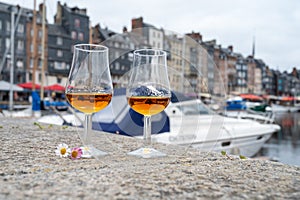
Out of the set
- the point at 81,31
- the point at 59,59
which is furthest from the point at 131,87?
the point at 81,31

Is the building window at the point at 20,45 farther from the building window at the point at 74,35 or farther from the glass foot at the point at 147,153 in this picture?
the glass foot at the point at 147,153

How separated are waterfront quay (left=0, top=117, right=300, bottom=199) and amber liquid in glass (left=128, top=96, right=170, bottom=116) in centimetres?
18

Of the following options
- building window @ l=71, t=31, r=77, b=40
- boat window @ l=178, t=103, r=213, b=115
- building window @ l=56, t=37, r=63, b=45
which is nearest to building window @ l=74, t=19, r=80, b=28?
building window @ l=71, t=31, r=77, b=40

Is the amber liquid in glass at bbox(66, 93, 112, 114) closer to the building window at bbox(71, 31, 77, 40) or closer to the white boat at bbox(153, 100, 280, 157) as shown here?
the white boat at bbox(153, 100, 280, 157)

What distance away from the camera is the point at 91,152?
1183 millimetres

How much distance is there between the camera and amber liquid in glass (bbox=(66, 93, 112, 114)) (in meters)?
1.24

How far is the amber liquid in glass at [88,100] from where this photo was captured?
1238 mm

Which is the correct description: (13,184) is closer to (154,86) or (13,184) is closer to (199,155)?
(154,86)

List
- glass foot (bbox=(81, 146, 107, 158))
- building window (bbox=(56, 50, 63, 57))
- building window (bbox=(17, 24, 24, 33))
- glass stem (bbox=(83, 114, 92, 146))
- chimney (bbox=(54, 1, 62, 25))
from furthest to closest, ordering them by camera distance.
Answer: chimney (bbox=(54, 1, 62, 25)), building window (bbox=(56, 50, 63, 57)), building window (bbox=(17, 24, 24, 33)), glass stem (bbox=(83, 114, 92, 146)), glass foot (bbox=(81, 146, 107, 158))

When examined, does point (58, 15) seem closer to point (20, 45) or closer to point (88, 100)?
point (20, 45)

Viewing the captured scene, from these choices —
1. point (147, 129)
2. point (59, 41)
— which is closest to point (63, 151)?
point (147, 129)

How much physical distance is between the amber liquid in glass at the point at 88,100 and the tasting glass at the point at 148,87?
0.11 m

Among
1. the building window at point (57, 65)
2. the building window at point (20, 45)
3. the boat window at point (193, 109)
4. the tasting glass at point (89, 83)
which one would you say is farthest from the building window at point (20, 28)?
the tasting glass at point (89, 83)

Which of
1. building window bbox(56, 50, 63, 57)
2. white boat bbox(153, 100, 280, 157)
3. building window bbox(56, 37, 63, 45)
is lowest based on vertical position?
white boat bbox(153, 100, 280, 157)
